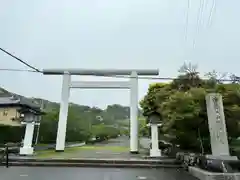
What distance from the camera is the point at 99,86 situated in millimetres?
19172

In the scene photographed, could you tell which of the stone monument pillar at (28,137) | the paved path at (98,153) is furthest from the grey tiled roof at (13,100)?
the stone monument pillar at (28,137)

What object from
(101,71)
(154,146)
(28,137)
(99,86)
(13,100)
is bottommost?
(154,146)

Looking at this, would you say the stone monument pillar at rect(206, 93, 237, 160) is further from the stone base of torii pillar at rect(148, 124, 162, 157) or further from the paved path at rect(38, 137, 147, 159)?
the paved path at rect(38, 137, 147, 159)

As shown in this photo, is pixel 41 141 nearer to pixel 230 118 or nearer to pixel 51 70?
pixel 51 70

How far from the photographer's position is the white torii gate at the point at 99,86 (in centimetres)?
1769

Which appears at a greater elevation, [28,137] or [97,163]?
[28,137]

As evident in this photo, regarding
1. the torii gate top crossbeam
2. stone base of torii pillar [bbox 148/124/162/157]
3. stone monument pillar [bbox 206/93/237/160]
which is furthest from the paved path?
stone monument pillar [bbox 206/93/237/160]

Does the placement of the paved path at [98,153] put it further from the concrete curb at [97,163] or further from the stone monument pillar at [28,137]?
the concrete curb at [97,163]

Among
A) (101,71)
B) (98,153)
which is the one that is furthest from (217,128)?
(101,71)

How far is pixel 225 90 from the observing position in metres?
12.3

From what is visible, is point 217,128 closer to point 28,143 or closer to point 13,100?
point 28,143

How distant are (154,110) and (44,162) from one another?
729 cm

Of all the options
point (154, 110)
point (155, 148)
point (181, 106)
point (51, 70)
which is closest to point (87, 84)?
point (51, 70)

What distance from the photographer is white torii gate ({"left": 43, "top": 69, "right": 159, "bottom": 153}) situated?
17688 millimetres
